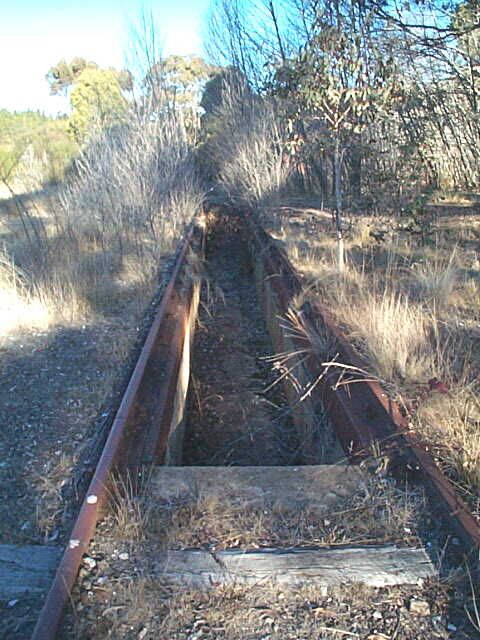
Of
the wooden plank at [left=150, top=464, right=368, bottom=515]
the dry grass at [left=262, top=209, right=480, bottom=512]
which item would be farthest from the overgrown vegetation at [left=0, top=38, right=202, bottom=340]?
the wooden plank at [left=150, top=464, right=368, bottom=515]

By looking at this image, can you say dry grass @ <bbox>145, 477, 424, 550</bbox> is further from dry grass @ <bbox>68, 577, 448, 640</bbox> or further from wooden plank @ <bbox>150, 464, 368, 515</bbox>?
dry grass @ <bbox>68, 577, 448, 640</bbox>

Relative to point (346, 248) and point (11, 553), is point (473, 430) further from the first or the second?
point (346, 248)

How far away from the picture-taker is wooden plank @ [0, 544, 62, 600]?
230 cm

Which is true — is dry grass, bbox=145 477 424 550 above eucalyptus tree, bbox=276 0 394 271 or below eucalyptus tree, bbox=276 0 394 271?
below

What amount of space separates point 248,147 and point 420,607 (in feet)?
50.2

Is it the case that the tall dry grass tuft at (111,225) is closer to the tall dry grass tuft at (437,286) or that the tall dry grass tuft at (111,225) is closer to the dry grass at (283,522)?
the tall dry grass tuft at (437,286)

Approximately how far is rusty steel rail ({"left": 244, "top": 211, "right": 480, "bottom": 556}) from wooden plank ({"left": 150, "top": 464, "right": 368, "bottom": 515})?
229 mm

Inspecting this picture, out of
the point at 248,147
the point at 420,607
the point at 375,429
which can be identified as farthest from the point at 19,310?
the point at 248,147

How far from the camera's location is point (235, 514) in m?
2.74

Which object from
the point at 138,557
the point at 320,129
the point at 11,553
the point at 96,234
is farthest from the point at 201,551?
the point at 96,234

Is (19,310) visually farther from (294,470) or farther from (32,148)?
(32,148)

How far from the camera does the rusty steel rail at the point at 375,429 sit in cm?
252

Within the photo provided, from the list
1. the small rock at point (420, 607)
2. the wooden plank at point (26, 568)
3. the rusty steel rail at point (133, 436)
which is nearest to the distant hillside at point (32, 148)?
the rusty steel rail at point (133, 436)

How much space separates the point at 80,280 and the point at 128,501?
4421 millimetres
